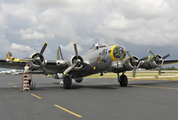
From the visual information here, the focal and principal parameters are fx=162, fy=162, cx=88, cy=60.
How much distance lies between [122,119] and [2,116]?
482 cm

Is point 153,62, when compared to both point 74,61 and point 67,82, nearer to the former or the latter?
point 74,61

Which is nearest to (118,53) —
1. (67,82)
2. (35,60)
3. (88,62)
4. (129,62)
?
(129,62)

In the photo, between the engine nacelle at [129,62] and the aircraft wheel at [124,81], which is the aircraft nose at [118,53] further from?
the aircraft wheel at [124,81]

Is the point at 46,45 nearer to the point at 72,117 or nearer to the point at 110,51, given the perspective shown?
the point at 110,51

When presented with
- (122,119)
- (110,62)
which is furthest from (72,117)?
(110,62)

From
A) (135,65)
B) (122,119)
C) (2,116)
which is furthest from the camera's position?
(135,65)

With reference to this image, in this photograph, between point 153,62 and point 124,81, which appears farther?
point 153,62

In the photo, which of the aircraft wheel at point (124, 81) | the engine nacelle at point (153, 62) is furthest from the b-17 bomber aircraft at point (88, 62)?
the engine nacelle at point (153, 62)

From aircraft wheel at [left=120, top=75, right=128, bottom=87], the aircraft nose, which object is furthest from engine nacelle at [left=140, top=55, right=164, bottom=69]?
the aircraft nose

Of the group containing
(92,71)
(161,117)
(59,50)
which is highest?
(59,50)

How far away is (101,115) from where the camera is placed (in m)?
6.68

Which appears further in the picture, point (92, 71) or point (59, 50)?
point (59, 50)

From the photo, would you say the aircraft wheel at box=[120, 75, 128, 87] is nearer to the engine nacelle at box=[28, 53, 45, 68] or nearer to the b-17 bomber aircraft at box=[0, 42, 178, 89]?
the b-17 bomber aircraft at box=[0, 42, 178, 89]

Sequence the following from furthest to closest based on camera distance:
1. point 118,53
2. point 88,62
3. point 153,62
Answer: point 153,62 < point 88,62 < point 118,53
